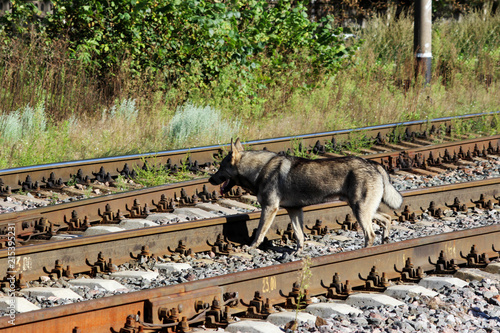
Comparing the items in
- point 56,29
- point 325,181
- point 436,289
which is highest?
point 56,29

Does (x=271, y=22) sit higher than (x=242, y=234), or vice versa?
(x=271, y=22)

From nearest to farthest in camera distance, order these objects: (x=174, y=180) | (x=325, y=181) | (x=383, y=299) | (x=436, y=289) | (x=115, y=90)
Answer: (x=383, y=299) → (x=436, y=289) → (x=325, y=181) → (x=174, y=180) → (x=115, y=90)

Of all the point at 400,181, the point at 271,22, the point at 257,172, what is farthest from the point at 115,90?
the point at 257,172

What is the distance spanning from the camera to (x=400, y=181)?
349 inches

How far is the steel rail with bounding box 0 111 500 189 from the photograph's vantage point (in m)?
8.11

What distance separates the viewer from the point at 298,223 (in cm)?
629

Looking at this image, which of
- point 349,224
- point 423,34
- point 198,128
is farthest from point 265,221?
point 423,34

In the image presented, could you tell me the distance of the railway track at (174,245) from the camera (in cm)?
417

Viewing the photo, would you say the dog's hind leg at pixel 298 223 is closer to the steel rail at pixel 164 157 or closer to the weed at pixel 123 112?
the steel rail at pixel 164 157

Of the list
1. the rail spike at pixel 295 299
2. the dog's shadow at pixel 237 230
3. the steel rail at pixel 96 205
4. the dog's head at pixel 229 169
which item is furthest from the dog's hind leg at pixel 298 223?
the steel rail at pixel 96 205

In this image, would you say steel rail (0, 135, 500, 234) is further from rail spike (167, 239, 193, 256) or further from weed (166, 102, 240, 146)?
weed (166, 102, 240, 146)

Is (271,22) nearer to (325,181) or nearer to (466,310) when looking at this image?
(325,181)

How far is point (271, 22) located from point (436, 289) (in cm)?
1059

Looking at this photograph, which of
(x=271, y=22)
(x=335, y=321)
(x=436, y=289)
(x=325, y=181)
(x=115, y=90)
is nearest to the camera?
(x=335, y=321)
